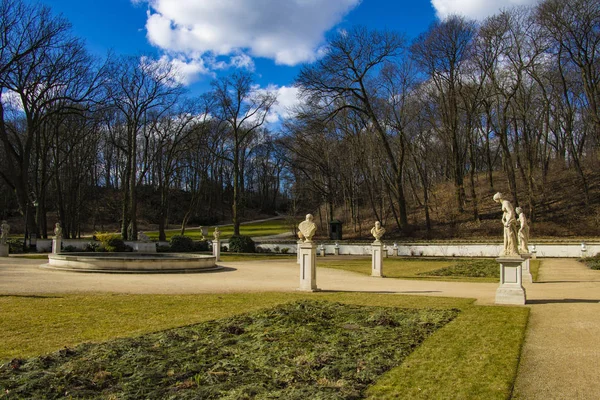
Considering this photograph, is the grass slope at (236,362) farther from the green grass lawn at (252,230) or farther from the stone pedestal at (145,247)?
the green grass lawn at (252,230)

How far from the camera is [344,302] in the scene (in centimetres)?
1113

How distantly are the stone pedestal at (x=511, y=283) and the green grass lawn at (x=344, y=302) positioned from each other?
1.96ft

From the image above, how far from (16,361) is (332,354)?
153 inches

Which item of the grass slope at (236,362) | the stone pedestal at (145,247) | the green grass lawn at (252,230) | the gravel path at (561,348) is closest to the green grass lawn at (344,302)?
the gravel path at (561,348)

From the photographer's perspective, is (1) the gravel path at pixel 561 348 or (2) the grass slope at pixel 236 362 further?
(1) the gravel path at pixel 561 348

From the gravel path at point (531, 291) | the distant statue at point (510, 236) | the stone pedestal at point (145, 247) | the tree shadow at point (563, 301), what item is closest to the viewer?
the gravel path at point (531, 291)

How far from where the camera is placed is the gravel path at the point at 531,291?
551 cm

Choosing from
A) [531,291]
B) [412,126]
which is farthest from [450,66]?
[531,291]

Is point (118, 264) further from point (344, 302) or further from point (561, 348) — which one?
point (561, 348)

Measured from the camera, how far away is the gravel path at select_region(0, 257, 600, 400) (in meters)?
5.51

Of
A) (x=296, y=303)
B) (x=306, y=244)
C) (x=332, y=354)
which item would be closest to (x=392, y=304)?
(x=296, y=303)

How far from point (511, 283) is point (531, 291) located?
3045 mm

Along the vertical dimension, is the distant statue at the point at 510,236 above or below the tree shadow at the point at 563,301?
above

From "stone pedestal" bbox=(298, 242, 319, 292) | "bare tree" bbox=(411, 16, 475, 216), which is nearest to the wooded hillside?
"bare tree" bbox=(411, 16, 475, 216)
